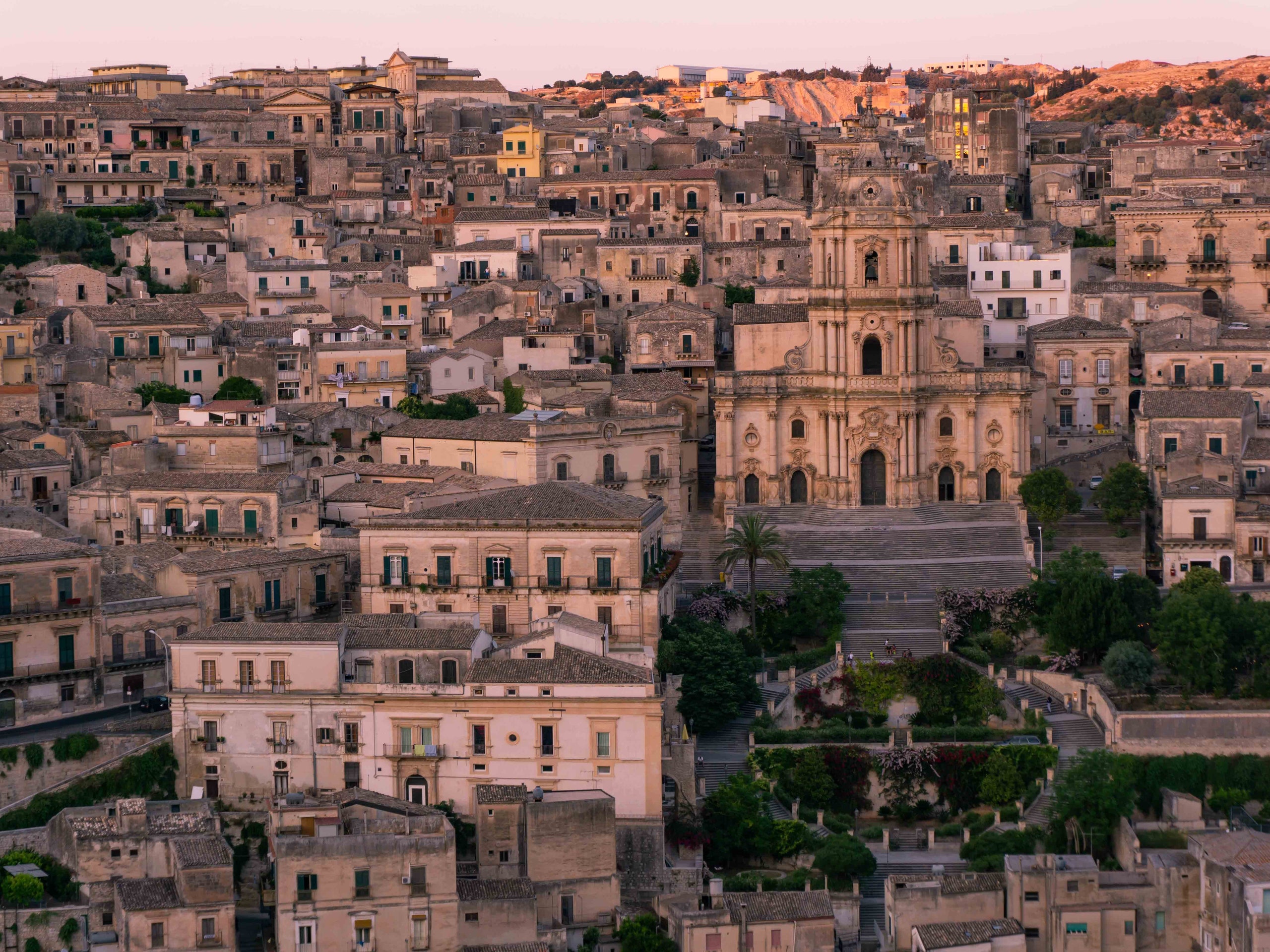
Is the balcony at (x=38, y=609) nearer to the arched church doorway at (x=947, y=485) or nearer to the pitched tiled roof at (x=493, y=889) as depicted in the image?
the pitched tiled roof at (x=493, y=889)

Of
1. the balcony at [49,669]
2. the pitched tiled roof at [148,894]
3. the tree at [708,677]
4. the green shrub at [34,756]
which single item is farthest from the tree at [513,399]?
the pitched tiled roof at [148,894]

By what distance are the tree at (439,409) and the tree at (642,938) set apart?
3015cm

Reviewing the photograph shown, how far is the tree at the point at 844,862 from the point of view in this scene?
63.9 meters

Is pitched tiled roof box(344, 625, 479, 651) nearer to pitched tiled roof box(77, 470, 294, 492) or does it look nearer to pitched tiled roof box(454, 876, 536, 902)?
pitched tiled roof box(454, 876, 536, 902)

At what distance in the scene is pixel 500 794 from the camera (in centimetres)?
6269

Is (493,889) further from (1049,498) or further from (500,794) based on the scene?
(1049,498)

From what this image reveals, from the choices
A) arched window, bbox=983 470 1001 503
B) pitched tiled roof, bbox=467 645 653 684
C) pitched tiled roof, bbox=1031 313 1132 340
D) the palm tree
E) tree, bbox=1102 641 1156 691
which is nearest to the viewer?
pitched tiled roof, bbox=467 645 653 684

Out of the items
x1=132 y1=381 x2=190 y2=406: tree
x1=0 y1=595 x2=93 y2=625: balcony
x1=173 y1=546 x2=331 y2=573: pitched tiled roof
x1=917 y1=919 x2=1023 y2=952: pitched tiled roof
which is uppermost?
x1=132 y1=381 x2=190 y2=406: tree

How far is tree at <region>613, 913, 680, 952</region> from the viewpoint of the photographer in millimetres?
59250

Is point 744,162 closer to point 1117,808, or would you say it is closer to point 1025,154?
point 1025,154

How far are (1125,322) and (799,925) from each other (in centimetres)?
3953

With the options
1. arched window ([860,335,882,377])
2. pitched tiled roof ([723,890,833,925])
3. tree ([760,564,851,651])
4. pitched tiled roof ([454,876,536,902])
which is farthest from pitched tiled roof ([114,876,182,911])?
arched window ([860,335,882,377])

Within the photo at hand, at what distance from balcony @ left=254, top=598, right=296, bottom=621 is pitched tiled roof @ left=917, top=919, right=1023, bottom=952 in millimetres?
19846

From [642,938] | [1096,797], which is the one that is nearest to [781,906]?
[642,938]
